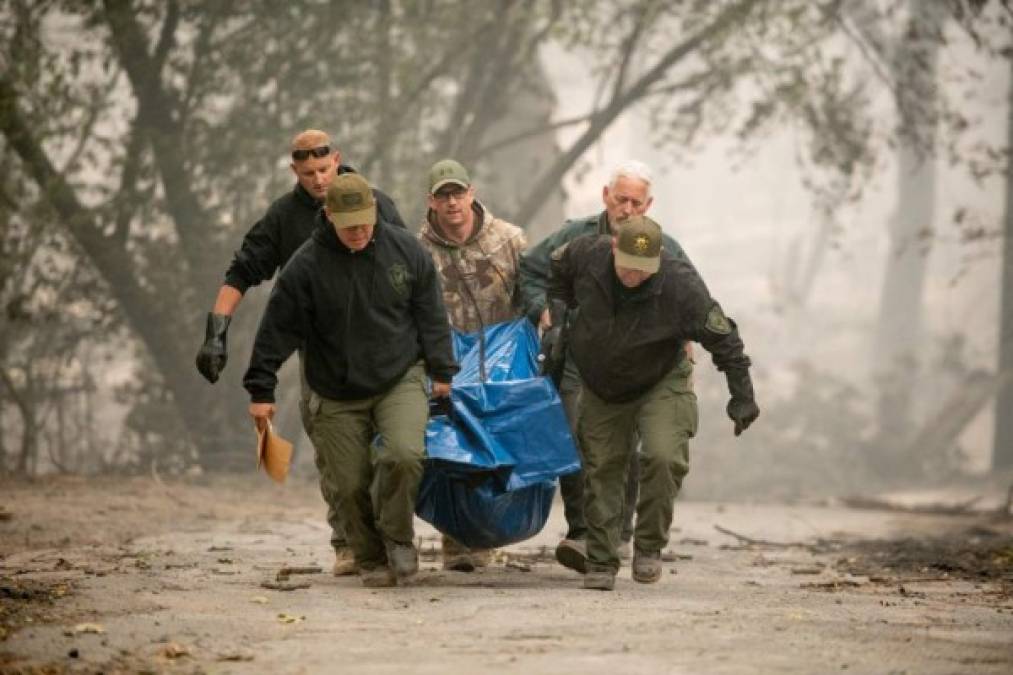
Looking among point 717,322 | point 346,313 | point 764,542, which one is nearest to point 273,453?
point 346,313

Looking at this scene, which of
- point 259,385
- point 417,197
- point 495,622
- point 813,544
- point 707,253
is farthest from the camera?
point 707,253

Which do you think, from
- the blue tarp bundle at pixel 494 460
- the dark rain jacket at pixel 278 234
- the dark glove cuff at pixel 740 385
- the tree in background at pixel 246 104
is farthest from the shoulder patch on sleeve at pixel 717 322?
the tree in background at pixel 246 104

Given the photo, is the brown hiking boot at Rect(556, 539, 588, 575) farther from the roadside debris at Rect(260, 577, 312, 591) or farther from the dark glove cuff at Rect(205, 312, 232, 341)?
the dark glove cuff at Rect(205, 312, 232, 341)

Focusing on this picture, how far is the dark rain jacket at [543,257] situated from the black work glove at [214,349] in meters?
1.61

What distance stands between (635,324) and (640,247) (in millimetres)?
465

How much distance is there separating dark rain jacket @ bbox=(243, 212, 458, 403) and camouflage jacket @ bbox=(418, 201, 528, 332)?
98 centimetres

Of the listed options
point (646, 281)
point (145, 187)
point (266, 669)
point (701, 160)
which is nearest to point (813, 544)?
point (646, 281)

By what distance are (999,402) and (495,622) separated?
64.3ft

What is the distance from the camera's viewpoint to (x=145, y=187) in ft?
51.2

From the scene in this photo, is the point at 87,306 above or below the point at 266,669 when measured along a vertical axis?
above

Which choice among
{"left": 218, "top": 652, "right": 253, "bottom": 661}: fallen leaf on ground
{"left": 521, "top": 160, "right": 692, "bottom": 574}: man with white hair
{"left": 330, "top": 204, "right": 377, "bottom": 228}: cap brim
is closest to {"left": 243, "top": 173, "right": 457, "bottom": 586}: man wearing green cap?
{"left": 330, "top": 204, "right": 377, "bottom": 228}: cap brim

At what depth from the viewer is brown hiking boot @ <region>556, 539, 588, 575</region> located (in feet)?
26.5

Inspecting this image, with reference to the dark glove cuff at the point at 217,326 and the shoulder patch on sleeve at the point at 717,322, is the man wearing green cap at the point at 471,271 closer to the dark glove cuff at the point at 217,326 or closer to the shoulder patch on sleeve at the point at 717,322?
the dark glove cuff at the point at 217,326

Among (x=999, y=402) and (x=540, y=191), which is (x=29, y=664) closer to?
(x=540, y=191)
